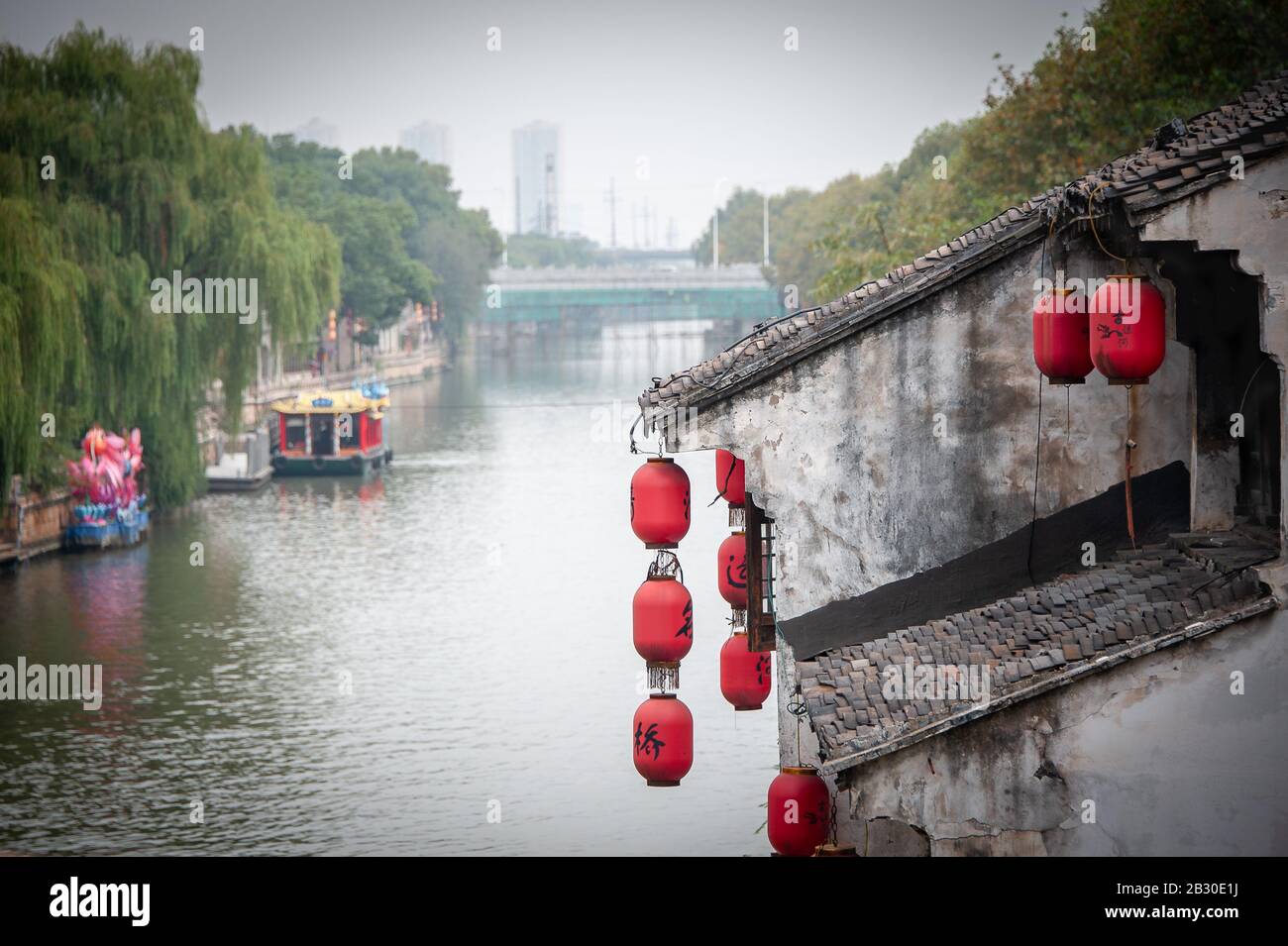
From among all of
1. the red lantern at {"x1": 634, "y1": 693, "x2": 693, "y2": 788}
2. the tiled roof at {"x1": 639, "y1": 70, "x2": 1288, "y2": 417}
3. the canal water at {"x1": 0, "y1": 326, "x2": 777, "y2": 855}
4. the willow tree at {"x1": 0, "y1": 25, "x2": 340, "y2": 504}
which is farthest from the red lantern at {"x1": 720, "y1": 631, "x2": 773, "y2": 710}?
the willow tree at {"x1": 0, "y1": 25, "x2": 340, "y2": 504}

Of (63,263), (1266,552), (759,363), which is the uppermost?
(63,263)

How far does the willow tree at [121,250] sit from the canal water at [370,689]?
2741mm

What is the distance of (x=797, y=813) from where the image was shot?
444 inches

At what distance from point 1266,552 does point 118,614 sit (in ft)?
68.9

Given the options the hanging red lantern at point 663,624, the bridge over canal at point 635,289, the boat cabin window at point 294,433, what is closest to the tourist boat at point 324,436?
the boat cabin window at point 294,433

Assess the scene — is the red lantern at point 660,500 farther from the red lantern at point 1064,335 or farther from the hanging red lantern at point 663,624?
the red lantern at point 1064,335

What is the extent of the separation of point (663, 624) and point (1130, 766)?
12.8ft

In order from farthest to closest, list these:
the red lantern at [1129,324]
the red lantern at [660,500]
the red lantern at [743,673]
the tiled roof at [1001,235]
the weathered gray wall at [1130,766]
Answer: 1. the red lantern at [743,673]
2. the red lantern at [660,500]
3. the red lantern at [1129,324]
4. the tiled roof at [1001,235]
5. the weathered gray wall at [1130,766]

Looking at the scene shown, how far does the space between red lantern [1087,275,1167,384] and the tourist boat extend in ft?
117

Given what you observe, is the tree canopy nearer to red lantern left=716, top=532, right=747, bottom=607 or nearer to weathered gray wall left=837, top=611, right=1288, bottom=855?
red lantern left=716, top=532, right=747, bottom=607

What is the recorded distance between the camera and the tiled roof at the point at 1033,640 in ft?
30.4
